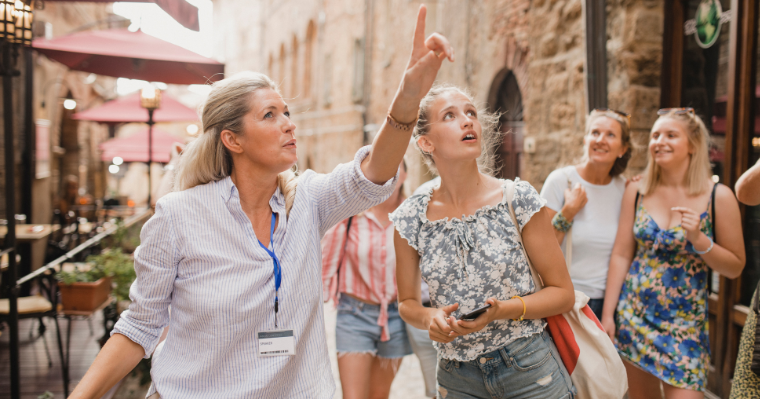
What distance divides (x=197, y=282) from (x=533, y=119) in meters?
4.78

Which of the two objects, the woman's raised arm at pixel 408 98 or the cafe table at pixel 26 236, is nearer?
the woman's raised arm at pixel 408 98

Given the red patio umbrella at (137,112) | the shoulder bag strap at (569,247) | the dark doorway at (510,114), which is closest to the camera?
the shoulder bag strap at (569,247)

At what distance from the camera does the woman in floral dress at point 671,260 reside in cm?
253

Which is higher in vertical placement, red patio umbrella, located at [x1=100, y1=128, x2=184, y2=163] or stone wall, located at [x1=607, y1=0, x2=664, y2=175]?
stone wall, located at [x1=607, y1=0, x2=664, y2=175]

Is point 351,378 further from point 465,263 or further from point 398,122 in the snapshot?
point 398,122

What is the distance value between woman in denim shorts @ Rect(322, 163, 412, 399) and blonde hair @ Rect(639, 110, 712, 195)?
1.36 meters

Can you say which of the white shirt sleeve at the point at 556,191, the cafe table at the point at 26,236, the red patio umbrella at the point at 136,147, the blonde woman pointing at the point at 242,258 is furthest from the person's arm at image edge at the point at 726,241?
the red patio umbrella at the point at 136,147

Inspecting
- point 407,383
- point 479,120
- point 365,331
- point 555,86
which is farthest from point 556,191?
point 555,86

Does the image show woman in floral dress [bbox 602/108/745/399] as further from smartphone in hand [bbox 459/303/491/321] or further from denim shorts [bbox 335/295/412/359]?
smartphone in hand [bbox 459/303/491/321]

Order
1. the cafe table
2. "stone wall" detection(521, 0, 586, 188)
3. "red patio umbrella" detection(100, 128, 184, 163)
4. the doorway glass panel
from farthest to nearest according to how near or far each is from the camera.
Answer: "red patio umbrella" detection(100, 128, 184, 163)
the cafe table
"stone wall" detection(521, 0, 586, 188)
the doorway glass panel

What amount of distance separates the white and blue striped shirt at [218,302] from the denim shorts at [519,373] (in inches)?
20.7

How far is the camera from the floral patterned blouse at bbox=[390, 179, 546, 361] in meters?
1.92

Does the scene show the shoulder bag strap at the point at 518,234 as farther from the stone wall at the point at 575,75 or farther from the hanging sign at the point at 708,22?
the hanging sign at the point at 708,22

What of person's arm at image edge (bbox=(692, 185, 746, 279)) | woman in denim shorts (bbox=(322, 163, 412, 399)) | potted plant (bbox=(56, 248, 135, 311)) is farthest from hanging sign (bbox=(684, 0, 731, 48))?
potted plant (bbox=(56, 248, 135, 311))
